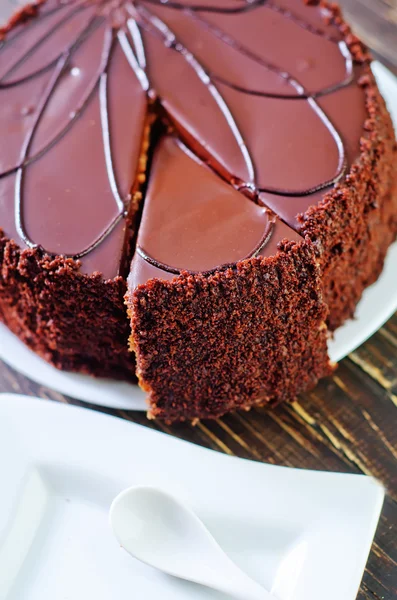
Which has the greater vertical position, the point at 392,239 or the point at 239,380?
the point at 392,239

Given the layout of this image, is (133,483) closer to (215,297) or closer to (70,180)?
(215,297)

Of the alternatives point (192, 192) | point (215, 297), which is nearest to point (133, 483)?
point (215, 297)

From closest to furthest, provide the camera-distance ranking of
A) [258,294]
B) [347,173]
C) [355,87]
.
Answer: [258,294], [347,173], [355,87]


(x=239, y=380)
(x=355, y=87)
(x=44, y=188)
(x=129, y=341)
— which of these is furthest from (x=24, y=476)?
(x=355, y=87)

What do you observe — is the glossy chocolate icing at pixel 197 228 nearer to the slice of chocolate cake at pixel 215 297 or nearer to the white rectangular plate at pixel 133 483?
A: the slice of chocolate cake at pixel 215 297

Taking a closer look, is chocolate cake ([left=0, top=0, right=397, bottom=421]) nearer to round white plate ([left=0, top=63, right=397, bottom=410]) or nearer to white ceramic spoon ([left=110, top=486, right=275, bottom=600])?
round white plate ([left=0, top=63, right=397, bottom=410])

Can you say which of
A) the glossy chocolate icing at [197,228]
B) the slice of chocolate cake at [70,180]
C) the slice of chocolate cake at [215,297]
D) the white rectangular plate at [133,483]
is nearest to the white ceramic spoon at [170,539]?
the white rectangular plate at [133,483]

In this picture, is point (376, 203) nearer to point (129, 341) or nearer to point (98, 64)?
point (129, 341)
